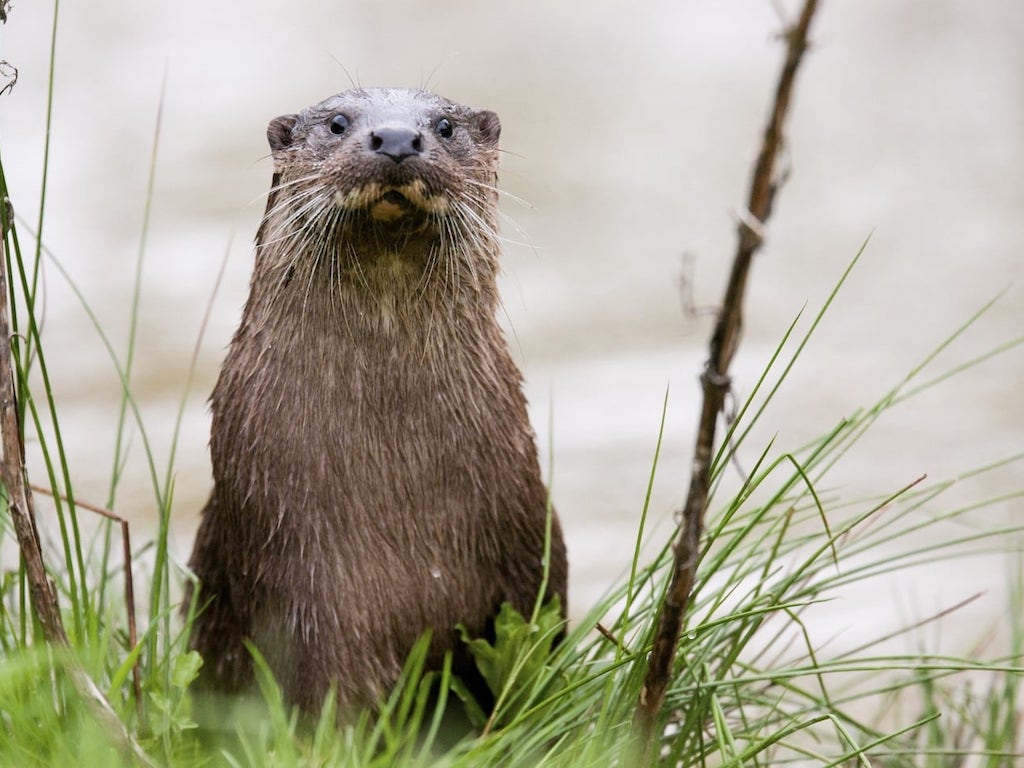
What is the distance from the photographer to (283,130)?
102 inches

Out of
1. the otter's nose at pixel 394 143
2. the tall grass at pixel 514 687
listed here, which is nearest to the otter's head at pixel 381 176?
the otter's nose at pixel 394 143

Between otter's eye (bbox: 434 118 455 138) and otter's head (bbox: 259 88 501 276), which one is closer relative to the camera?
otter's head (bbox: 259 88 501 276)

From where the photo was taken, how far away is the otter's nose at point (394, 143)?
2.26 meters

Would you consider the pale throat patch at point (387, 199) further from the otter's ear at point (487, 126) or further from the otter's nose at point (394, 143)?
the otter's ear at point (487, 126)

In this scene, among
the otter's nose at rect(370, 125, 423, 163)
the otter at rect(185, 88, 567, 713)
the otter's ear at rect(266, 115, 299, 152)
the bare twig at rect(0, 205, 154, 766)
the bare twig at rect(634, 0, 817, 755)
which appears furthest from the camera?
the otter's ear at rect(266, 115, 299, 152)

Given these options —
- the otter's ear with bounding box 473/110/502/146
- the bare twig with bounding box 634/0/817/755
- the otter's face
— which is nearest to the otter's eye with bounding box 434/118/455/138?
the otter's face

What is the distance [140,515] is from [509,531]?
2.29m

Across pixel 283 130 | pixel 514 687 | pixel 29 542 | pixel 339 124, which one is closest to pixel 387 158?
pixel 339 124

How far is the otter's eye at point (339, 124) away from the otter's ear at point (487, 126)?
0.24 meters

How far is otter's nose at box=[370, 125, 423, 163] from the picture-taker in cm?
226

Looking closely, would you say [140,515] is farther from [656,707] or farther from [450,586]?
[656,707]

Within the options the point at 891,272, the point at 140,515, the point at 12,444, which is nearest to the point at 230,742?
the point at 12,444

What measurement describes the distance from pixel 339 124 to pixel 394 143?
236mm

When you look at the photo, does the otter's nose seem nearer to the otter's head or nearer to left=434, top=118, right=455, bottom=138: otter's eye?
the otter's head
